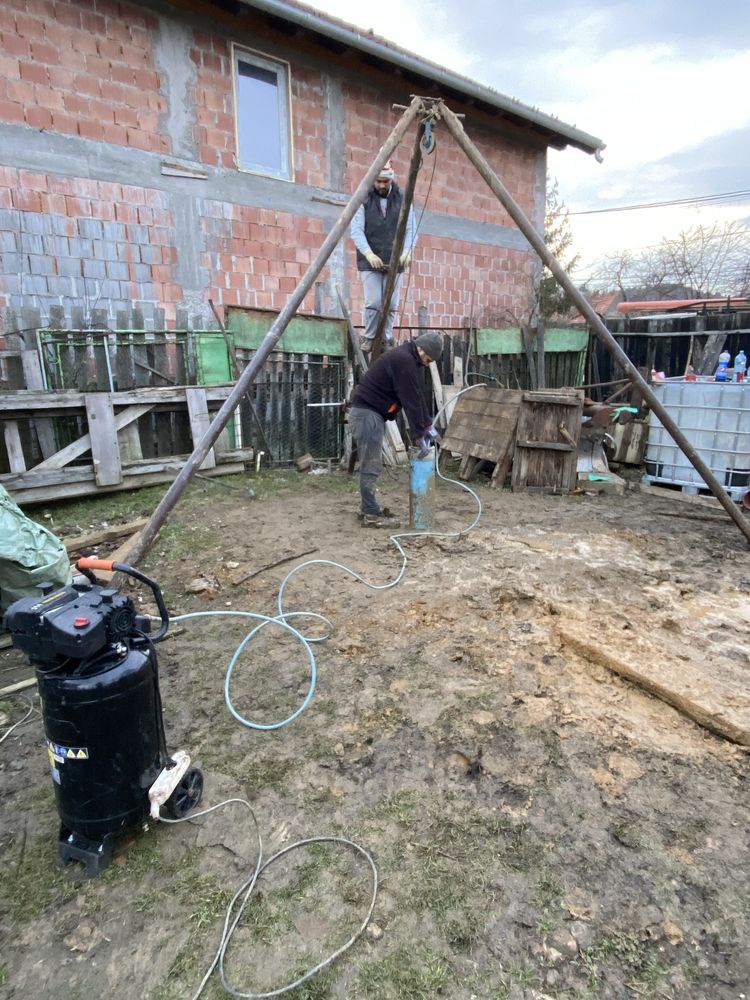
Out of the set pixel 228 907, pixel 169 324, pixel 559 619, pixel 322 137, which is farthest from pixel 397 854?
pixel 322 137

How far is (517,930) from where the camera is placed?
5.64 feet

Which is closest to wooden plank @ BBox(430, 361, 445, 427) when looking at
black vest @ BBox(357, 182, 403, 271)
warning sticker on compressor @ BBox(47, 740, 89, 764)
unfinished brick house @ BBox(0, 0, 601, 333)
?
unfinished brick house @ BBox(0, 0, 601, 333)

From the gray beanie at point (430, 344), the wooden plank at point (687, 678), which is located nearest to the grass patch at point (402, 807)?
the wooden plank at point (687, 678)

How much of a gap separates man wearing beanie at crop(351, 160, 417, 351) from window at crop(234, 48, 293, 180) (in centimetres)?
250

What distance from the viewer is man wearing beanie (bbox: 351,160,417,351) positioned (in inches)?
232

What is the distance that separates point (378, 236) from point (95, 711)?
5695mm

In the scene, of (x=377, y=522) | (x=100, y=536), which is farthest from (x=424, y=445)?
(x=100, y=536)

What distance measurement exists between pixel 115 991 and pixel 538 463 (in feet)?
20.0

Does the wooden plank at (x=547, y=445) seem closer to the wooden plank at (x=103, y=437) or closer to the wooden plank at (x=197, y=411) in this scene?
the wooden plank at (x=197, y=411)

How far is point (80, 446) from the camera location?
18.9ft

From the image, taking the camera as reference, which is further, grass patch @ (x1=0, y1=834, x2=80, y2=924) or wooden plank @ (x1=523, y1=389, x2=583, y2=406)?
wooden plank @ (x1=523, y1=389, x2=583, y2=406)

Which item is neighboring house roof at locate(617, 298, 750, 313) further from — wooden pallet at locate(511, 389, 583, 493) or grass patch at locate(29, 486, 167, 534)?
grass patch at locate(29, 486, 167, 534)

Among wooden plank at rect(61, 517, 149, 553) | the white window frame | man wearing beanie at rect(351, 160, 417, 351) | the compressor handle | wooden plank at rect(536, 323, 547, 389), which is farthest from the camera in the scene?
wooden plank at rect(536, 323, 547, 389)

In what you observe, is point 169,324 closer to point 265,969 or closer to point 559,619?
point 559,619
